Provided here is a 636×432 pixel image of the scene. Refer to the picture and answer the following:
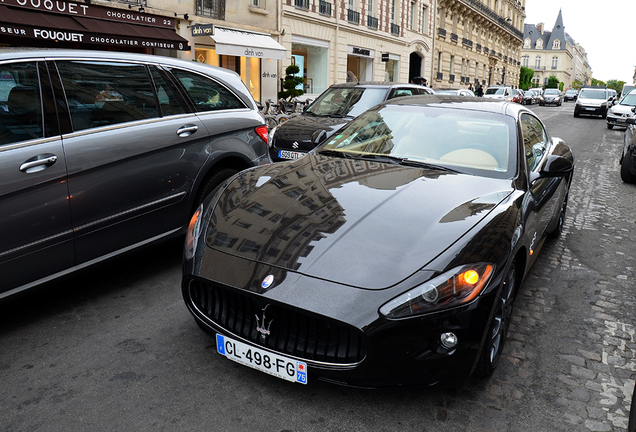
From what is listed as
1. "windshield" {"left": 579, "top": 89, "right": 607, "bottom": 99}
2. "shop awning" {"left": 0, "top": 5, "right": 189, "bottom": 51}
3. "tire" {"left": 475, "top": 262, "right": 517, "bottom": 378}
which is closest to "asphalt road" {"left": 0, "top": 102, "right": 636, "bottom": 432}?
"tire" {"left": 475, "top": 262, "right": 517, "bottom": 378}

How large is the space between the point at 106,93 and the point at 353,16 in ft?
82.4

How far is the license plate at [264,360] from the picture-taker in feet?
7.70

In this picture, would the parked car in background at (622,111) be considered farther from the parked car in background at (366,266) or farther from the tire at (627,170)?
the parked car in background at (366,266)

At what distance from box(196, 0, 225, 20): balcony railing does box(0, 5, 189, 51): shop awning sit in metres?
2.38

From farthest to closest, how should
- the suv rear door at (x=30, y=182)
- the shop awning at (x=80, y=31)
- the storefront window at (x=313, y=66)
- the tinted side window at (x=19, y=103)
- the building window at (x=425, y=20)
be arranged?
the building window at (x=425, y=20)
the storefront window at (x=313, y=66)
the shop awning at (x=80, y=31)
the tinted side window at (x=19, y=103)
the suv rear door at (x=30, y=182)

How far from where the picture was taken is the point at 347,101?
9.02 meters

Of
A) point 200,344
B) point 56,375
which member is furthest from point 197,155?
point 56,375

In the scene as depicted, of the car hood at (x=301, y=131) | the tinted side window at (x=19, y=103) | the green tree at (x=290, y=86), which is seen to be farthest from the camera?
the green tree at (x=290, y=86)

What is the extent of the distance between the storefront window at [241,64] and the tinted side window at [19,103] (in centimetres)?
1541

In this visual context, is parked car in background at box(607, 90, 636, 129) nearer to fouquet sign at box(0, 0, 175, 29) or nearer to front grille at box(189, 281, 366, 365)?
fouquet sign at box(0, 0, 175, 29)

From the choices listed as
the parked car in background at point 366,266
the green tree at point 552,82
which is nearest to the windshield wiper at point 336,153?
the parked car in background at point 366,266

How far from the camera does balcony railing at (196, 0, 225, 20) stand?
57.4 ft

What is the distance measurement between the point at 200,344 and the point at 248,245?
825 millimetres

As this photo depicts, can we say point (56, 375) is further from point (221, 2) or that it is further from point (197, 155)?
point (221, 2)
